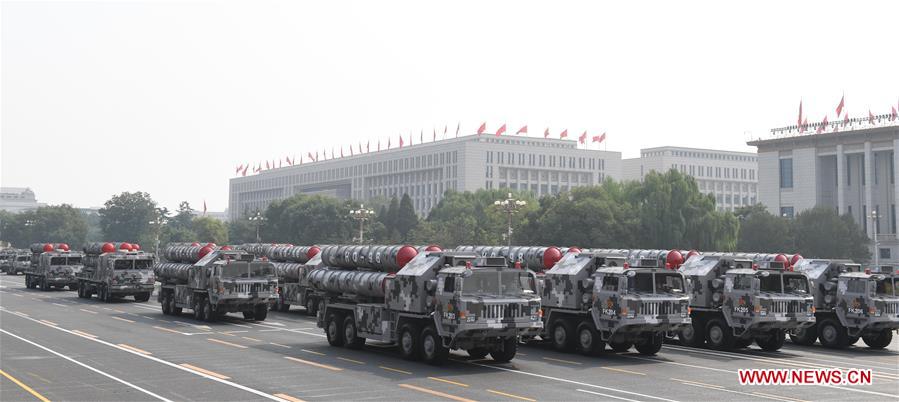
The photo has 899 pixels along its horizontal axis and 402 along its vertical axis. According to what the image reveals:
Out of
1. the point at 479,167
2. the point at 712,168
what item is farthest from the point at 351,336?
the point at 712,168

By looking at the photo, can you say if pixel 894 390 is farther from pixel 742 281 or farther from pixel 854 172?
pixel 854 172

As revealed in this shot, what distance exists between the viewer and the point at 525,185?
171 metres

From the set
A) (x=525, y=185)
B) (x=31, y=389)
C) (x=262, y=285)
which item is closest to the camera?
(x=31, y=389)

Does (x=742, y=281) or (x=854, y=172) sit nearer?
(x=742, y=281)

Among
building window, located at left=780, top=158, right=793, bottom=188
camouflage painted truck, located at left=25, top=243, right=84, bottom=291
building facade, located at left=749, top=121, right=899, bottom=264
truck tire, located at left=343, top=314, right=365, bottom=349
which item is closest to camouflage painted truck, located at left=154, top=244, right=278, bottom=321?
truck tire, located at left=343, top=314, right=365, bottom=349

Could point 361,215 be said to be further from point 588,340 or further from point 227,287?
point 588,340

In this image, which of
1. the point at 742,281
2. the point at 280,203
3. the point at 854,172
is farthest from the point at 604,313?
the point at 280,203

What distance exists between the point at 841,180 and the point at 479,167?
74.6 metres

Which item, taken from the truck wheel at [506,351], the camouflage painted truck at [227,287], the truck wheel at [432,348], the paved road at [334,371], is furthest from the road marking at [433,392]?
the camouflage painted truck at [227,287]

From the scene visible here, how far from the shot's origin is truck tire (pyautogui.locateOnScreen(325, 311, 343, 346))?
1021 inches

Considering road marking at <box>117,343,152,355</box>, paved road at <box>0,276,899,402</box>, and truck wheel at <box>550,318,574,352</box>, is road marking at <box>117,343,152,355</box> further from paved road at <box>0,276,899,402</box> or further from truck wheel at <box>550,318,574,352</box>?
truck wheel at <box>550,318,574,352</box>

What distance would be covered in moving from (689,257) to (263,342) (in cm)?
1508

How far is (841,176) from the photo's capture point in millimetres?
100625

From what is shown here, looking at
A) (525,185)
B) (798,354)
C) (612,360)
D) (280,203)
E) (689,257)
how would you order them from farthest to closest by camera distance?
(525,185) → (280,203) → (689,257) → (798,354) → (612,360)
